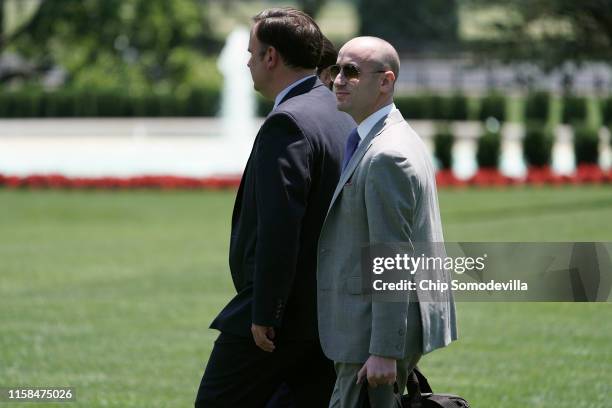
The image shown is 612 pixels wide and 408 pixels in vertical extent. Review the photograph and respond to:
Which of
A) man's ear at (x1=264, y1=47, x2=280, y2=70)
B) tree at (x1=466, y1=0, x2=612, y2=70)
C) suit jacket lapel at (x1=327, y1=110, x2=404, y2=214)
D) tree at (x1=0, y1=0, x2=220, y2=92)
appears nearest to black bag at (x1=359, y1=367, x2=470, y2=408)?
suit jacket lapel at (x1=327, y1=110, x2=404, y2=214)

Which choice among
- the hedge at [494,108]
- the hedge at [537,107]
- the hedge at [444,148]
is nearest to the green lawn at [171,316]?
the hedge at [444,148]

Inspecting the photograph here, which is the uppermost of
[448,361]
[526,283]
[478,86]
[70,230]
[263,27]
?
[263,27]

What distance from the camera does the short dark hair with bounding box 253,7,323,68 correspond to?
4.42 meters

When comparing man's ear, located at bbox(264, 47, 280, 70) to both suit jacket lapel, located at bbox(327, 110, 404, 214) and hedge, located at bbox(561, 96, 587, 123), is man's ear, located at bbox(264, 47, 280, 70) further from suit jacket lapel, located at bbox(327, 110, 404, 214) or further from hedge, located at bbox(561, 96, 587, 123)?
hedge, located at bbox(561, 96, 587, 123)

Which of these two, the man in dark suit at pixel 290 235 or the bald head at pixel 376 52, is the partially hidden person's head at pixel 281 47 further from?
the bald head at pixel 376 52

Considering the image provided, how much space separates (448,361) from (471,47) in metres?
20.2

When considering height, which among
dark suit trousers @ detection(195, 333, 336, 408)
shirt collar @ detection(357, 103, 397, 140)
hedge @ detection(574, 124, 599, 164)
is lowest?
hedge @ detection(574, 124, 599, 164)

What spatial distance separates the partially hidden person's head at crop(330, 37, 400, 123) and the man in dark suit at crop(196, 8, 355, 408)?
1.24 ft

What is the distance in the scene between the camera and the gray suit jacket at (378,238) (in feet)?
12.5

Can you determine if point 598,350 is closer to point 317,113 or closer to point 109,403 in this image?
point 109,403

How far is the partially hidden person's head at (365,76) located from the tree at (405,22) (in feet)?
171

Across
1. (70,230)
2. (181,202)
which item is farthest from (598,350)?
(181,202)

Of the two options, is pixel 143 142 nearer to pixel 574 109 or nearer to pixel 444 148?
pixel 444 148

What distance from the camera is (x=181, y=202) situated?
1912 centimetres
